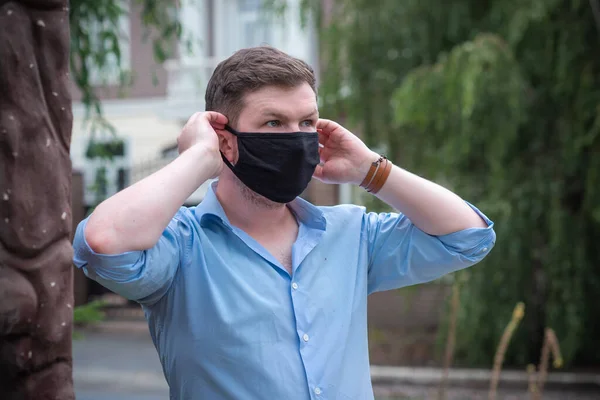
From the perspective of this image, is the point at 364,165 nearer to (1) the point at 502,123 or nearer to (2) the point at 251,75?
(2) the point at 251,75

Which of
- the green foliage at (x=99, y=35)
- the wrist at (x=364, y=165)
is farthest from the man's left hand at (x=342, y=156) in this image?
the green foliage at (x=99, y=35)

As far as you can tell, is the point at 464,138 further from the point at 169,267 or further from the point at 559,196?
the point at 169,267

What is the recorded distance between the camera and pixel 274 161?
2152mm

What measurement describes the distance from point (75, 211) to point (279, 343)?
13.0m

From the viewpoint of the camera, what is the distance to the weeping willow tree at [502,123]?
7.75 metres

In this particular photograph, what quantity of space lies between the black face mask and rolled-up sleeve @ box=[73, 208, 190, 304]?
279mm

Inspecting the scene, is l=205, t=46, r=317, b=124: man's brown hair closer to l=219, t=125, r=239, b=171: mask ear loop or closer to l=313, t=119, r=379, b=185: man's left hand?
l=219, t=125, r=239, b=171: mask ear loop

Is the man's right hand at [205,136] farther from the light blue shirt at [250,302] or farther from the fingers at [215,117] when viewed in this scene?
the light blue shirt at [250,302]

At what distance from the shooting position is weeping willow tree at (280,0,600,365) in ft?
25.4

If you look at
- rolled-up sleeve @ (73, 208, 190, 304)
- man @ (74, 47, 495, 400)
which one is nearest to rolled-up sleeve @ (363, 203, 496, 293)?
man @ (74, 47, 495, 400)

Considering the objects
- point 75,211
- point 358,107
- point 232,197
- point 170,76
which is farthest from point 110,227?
point 170,76

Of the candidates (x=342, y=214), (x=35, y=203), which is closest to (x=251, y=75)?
(x=342, y=214)

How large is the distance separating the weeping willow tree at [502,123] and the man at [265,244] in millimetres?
5190

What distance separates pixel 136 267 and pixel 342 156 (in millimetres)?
776
